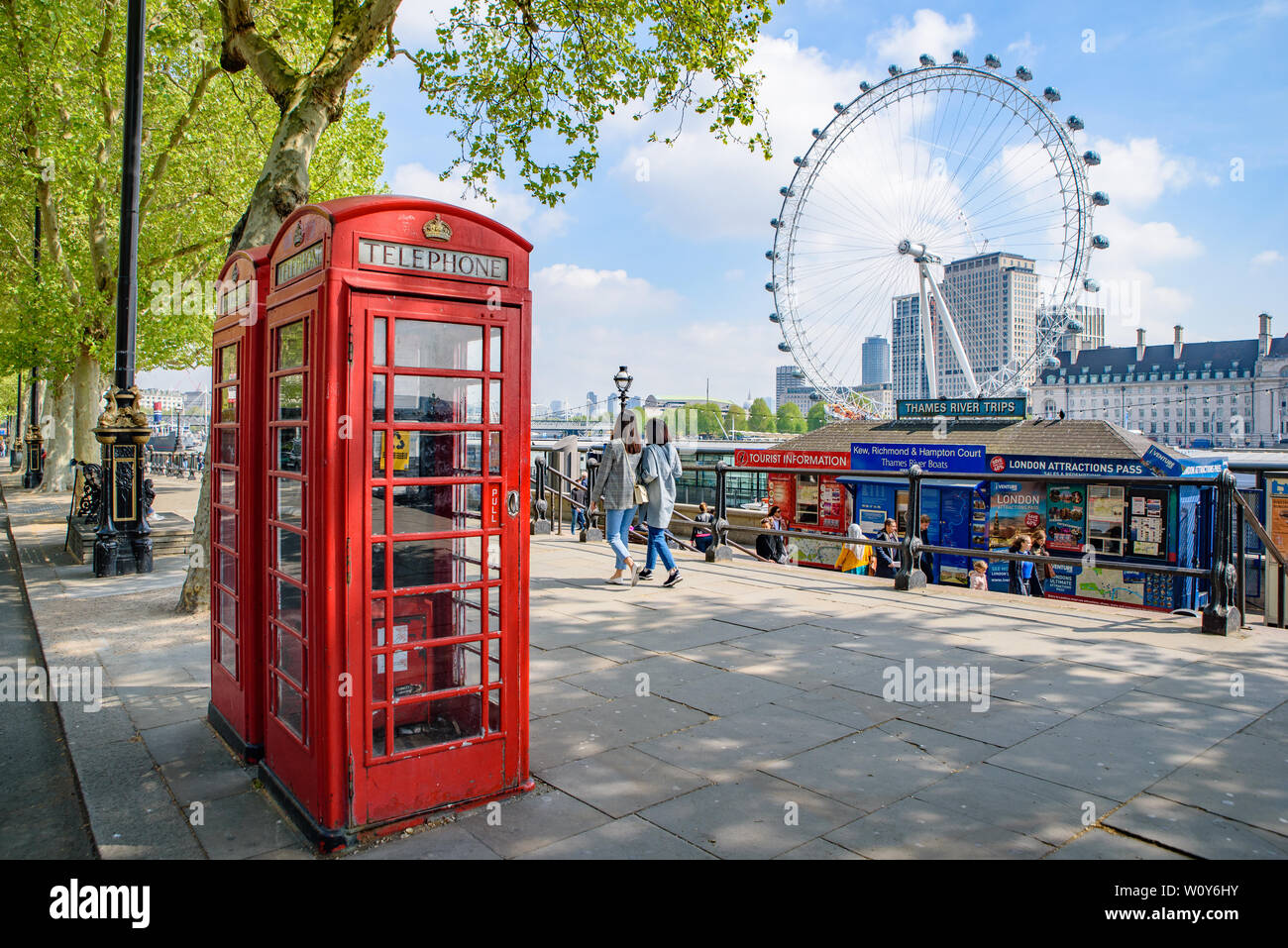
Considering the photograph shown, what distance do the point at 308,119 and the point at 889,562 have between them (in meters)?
11.3

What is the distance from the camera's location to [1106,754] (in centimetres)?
444

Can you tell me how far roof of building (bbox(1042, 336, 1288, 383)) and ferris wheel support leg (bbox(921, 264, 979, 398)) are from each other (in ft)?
262

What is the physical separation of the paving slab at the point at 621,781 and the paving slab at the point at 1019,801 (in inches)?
45.4

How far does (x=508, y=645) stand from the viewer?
3957mm

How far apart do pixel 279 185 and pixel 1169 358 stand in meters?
122

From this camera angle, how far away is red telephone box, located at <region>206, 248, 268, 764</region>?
175 inches

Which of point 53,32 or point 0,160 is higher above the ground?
point 53,32

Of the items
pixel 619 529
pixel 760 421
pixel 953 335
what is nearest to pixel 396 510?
pixel 619 529

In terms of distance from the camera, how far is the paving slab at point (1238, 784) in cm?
375

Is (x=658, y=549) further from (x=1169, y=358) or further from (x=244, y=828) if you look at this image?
(x=1169, y=358)

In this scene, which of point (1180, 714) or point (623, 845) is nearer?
point (623, 845)

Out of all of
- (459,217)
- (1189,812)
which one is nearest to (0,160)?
(459,217)

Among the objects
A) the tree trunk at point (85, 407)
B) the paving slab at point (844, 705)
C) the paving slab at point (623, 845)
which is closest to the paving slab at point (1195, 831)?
the paving slab at point (844, 705)
